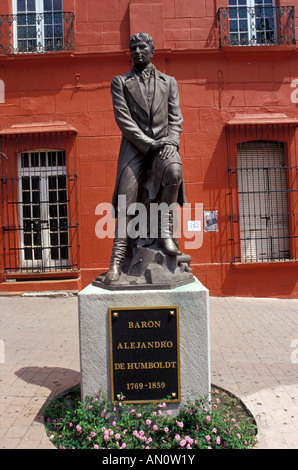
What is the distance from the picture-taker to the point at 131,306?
305cm

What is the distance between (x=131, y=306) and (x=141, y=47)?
2.29m

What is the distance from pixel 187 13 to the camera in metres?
8.41

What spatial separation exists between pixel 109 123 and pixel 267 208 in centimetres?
388

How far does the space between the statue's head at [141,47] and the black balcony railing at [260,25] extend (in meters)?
5.81

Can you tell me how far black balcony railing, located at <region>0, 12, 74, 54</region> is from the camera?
847 centimetres

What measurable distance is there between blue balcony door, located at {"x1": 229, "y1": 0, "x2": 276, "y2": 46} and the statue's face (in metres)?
6.09

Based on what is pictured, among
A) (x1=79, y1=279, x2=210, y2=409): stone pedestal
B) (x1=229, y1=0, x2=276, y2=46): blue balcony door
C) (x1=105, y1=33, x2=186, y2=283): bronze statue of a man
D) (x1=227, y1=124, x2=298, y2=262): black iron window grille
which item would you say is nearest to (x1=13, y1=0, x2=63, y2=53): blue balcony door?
(x1=229, y1=0, x2=276, y2=46): blue balcony door

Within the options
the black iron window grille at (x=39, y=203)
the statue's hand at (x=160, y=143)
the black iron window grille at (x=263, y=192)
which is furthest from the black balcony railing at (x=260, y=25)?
the statue's hand at (x=160, y=143)

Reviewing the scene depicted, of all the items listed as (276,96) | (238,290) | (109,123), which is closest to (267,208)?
(238,290)

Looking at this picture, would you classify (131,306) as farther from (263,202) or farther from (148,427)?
(263,202)

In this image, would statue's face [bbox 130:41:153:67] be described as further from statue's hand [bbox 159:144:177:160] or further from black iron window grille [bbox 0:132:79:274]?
black iron window grille [bbox 0:132:79:274]

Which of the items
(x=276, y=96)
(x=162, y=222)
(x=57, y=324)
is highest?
(x=276, y=96)

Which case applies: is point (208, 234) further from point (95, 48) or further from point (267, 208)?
point (95, 48)

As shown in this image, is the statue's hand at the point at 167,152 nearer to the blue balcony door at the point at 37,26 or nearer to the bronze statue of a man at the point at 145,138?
the bronze statue of a man at the point at 145,138
